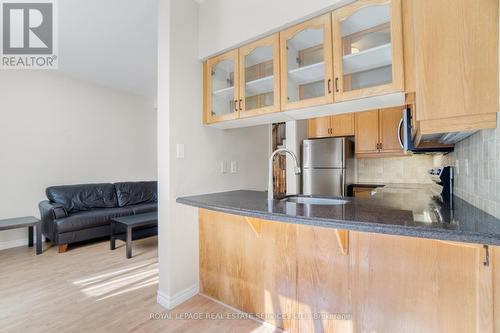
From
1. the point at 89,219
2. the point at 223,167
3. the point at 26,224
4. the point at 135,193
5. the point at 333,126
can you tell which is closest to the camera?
the point at 223,167

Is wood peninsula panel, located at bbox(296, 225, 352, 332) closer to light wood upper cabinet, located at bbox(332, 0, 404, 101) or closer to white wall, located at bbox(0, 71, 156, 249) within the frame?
light wood upper cabinet, located at bbox(332, 0, 404, 101)

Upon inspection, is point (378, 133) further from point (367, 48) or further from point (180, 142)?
point (180, 142)

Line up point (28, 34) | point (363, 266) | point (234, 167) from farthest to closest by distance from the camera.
→ point (28, 34) → point (234, 167) → point (363, 266)

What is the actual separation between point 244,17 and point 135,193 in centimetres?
370

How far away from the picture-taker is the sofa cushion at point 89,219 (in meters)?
3.22

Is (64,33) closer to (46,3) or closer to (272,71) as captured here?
(46,3)

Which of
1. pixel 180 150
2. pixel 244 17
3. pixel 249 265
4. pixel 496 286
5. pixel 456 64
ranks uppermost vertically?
pixel 244 17

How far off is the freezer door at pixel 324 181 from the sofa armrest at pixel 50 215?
3.42 meters

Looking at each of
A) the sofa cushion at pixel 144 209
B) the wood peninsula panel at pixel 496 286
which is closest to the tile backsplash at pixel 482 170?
the wood peninsula panel at pixel 496 286

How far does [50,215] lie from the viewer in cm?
328

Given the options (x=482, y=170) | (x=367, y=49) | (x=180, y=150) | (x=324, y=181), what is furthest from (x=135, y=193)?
(x=482, y=170)

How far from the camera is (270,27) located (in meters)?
1.73

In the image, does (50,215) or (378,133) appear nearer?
(50,215)

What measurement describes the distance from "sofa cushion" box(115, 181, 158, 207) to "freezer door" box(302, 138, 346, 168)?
2.96 m
